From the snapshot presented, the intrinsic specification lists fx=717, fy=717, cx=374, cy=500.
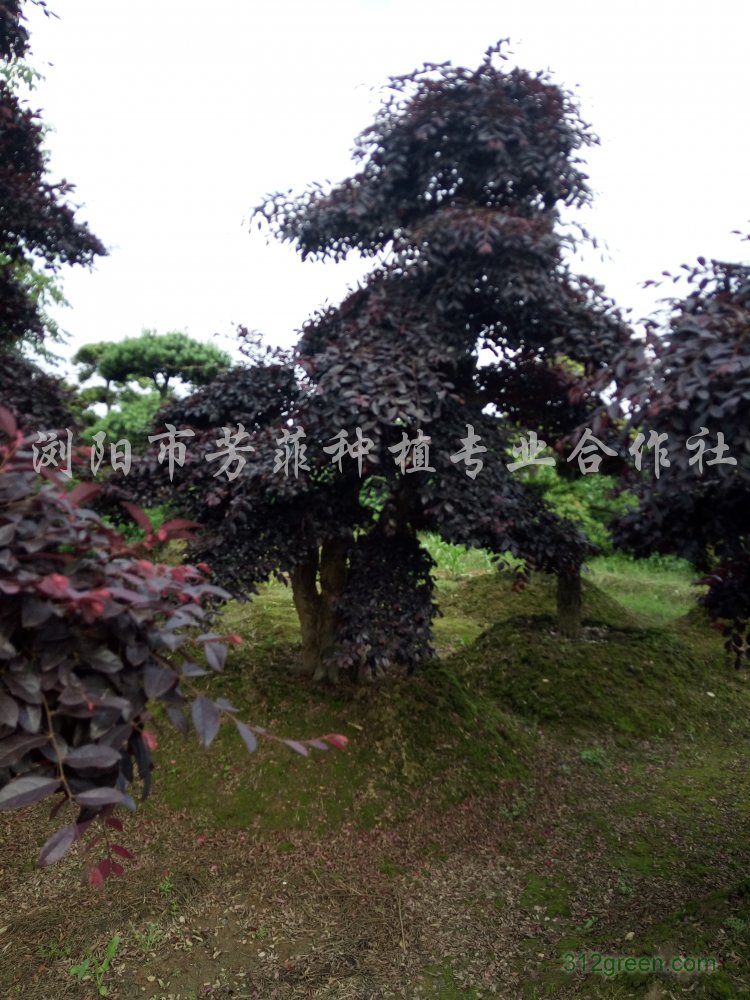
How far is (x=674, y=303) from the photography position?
93.5 inches

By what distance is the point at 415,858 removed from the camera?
341 cm

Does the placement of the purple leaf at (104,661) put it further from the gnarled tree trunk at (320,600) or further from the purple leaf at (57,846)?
the gnarled tree trunk at (320,600)

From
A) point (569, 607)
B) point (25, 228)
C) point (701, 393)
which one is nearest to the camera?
point (701, 393)

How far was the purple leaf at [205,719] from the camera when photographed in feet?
3.85

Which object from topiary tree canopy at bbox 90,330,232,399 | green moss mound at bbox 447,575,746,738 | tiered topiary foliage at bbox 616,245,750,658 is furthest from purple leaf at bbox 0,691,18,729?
topiary tree canopy at bbox 90,330,232,399

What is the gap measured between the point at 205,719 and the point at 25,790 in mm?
283

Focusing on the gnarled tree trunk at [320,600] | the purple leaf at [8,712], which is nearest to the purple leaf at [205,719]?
the purple leaf at [8,712]

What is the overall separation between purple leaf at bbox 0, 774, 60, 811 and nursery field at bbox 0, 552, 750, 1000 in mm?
1942

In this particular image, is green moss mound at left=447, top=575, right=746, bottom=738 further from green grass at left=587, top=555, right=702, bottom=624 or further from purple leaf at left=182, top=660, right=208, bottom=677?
purple leaf at left=182, top=660, right=208, bottom=677

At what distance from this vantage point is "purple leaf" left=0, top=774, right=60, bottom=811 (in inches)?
42.8

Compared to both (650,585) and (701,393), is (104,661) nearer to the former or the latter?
(701,393)

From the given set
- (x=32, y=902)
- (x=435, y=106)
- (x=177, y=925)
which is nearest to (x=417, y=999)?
(x=177, y=925)

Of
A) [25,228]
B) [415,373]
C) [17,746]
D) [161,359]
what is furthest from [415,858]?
[161,359]

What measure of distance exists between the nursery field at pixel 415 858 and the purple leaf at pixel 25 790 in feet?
6.37
